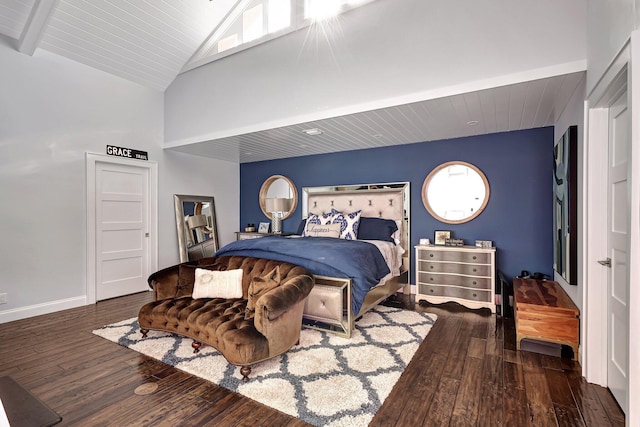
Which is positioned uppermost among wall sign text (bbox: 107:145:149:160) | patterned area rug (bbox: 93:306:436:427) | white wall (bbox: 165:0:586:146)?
white wall (bbox: 165:0:586:146)

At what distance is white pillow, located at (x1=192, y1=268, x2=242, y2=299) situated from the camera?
3004mm

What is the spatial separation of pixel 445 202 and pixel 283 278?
2.94 meters

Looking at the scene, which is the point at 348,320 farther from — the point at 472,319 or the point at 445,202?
the point at 445,202

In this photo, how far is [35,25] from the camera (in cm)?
345

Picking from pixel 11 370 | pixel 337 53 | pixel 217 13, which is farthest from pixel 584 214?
pixel 217 13

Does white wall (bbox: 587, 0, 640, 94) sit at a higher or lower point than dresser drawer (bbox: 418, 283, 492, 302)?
higher

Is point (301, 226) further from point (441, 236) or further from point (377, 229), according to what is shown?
point (441, 236)

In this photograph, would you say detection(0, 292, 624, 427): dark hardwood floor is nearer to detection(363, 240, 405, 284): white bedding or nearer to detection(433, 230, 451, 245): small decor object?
detection(363, 240, 405, 284): white bedding

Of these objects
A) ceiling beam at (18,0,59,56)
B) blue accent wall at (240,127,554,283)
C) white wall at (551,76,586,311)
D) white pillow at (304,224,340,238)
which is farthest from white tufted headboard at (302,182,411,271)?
ceiling beam at (18,0,59,56)

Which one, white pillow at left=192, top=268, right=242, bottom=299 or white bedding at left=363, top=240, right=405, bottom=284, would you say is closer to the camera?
white pillow at left=192, top=268, right=242, bottom=299

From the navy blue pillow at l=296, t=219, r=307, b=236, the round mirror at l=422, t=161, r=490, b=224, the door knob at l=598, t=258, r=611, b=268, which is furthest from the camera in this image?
the navy blue pillow at l=296, t=219, r=307, b=236

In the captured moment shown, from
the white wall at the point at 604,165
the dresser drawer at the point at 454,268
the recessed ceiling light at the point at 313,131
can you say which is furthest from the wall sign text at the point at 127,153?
the white wall at the point at 604,165

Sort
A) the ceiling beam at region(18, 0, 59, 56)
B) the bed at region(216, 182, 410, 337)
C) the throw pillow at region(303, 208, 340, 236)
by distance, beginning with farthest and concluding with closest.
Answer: the throw pillow at region(303, 208, 340, 236), the ceiling beam at region(18, 0, 59, 56), the bed at region(216, 182, 410, 337)

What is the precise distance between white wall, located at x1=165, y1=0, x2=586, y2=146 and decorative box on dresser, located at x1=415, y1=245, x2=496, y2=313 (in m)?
2.10
